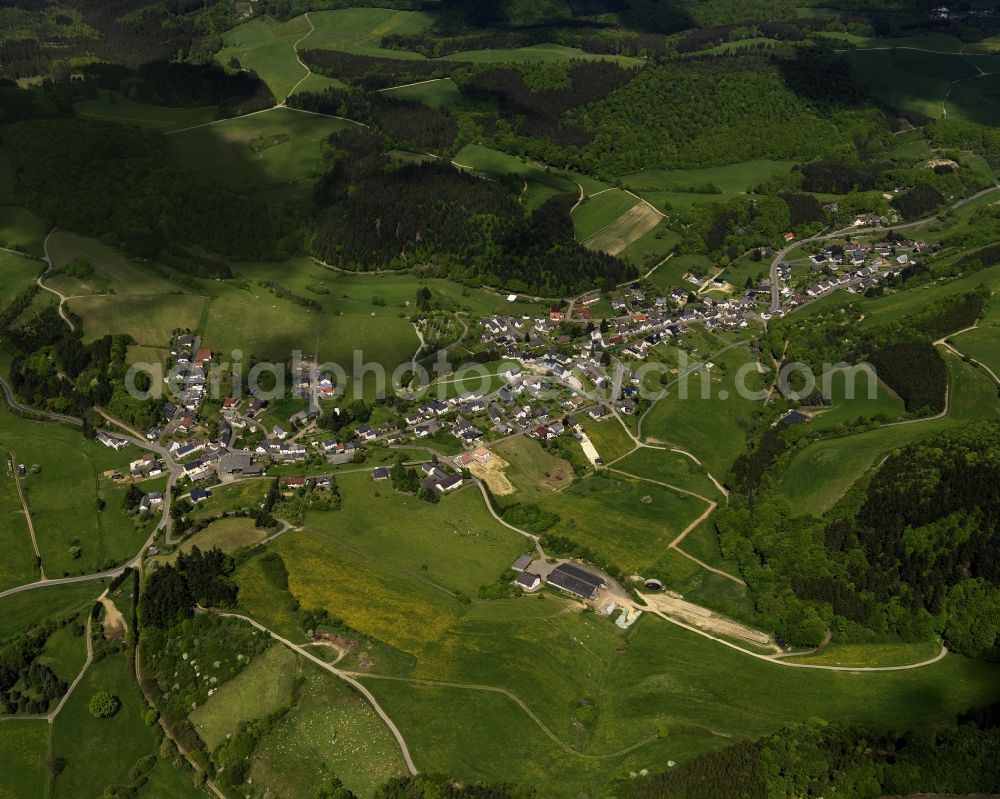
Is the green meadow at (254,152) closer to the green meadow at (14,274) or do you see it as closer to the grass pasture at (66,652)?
the green meadow at (14,274)

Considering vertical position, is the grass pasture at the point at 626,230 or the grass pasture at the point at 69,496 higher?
the grass pasture at the point at 69,496

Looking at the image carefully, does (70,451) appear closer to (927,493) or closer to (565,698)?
(565,698)

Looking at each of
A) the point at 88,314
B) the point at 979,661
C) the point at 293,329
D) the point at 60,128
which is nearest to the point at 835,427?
the point at 979,661

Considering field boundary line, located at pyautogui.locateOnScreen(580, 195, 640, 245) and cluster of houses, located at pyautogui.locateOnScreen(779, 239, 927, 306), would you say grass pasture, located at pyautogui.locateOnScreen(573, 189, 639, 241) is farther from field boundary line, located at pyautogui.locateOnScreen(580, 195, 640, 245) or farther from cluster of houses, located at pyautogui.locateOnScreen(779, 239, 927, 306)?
cluster of houses, located at pyautogui.locateOnScreen(779, 239, 927, 306)

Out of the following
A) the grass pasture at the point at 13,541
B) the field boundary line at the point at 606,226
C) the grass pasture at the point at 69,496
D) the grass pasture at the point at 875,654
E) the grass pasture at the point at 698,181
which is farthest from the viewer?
the grass pasture at the point at 698,181

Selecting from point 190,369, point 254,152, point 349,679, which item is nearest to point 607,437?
point 349,679

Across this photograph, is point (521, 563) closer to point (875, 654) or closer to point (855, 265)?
point (875, 654)

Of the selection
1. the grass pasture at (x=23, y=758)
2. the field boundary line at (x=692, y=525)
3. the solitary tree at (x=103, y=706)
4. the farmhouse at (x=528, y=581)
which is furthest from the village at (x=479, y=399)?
the grass pasture at (x=23, y=758)
